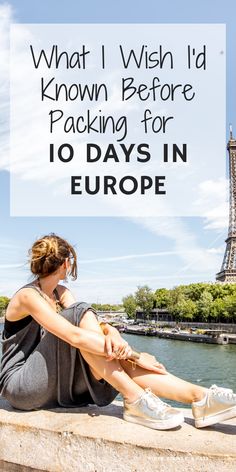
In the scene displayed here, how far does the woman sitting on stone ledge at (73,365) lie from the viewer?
2529 mm

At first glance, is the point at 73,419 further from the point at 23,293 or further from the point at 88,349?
the point at 23,293

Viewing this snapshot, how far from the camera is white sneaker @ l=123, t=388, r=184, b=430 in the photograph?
245cm

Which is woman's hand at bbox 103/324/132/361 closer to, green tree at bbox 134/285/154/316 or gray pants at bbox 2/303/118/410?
gray pants at bbox 2/303/118/410

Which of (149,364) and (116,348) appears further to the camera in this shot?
(149,364)

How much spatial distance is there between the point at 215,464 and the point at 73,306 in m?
0.98

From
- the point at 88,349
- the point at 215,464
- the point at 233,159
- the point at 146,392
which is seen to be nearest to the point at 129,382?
the point at 146,392

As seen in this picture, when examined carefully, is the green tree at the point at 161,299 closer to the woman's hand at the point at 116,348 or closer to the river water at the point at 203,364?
the river water at the point at 203,364

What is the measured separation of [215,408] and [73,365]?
678 mm

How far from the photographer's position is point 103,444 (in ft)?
7.60

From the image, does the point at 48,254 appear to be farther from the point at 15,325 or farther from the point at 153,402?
the point at 153,402

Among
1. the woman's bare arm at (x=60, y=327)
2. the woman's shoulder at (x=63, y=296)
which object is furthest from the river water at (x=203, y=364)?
the woman's bare arm at (x=60, y=327)

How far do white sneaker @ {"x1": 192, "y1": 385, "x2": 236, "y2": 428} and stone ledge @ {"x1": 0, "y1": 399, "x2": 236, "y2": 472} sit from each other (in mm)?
46

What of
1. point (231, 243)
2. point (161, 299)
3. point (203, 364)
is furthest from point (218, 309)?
point (203, 364)

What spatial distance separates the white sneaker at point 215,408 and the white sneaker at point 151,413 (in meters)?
0.08
